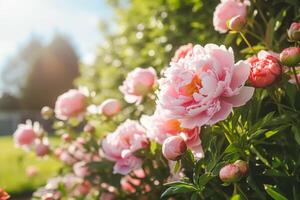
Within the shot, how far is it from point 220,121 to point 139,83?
49 cm

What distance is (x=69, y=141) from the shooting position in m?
2.19

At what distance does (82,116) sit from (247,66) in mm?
1034

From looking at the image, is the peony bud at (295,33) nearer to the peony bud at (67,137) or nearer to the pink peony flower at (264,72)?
the pink peony flower at (264,72)

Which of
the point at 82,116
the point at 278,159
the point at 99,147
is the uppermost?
the point at 82,116

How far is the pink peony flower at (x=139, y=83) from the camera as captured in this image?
165 cm

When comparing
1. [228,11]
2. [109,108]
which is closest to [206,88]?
[228,11]

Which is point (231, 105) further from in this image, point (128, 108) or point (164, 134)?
point (128, 108)

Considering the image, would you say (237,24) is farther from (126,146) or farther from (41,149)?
(41,149)

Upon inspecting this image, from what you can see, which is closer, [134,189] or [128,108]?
[134,189]

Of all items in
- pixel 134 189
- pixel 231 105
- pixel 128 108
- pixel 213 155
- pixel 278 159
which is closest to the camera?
pixel 231 105

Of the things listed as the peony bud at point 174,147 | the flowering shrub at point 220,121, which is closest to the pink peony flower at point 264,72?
the flowering shrub at point 220,121

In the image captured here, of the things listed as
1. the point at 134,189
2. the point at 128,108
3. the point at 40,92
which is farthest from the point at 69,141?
the point at 40,92

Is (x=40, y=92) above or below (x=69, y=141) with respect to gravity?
above

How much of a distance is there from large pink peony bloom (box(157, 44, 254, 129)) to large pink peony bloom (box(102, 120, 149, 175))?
39cm
